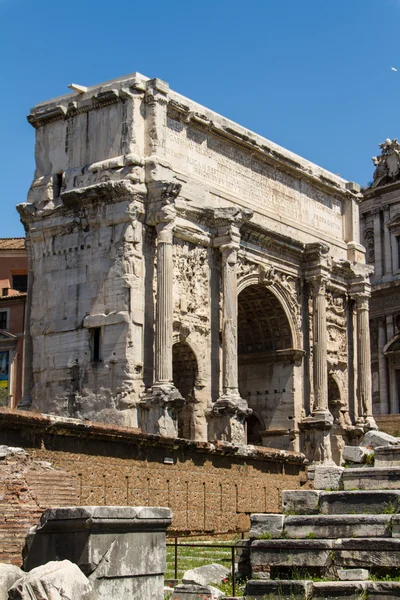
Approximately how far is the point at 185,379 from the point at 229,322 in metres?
1.96

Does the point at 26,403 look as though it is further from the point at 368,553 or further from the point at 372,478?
the point at 368,553

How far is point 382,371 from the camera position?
154 ft

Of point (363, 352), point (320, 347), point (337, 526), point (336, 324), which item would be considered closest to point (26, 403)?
point (320, 347)

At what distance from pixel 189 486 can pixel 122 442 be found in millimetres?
2517

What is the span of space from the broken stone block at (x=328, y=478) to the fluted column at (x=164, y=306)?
12.2m

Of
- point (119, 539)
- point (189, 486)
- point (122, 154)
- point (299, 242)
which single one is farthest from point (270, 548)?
point (299, 242)

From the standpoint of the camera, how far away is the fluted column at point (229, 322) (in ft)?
93.0

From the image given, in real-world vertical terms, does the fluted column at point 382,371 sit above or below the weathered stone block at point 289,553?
above

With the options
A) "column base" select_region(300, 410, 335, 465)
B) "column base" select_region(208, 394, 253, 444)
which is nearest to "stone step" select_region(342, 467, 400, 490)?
"column base" select_region(208, 394, 253, 444)

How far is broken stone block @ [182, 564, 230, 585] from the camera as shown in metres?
12.2

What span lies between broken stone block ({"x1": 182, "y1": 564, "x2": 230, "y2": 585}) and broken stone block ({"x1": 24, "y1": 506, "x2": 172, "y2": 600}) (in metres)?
4.22

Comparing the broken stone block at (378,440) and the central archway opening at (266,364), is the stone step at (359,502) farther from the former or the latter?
the central archway opening at (266,364)

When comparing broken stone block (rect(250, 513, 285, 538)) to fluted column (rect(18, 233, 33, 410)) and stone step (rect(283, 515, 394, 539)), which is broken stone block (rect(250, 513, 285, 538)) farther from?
fluted column (rect(18, 233, 33, 410))

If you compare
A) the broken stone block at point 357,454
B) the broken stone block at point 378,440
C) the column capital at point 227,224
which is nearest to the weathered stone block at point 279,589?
the broken stone block at point 357,454
